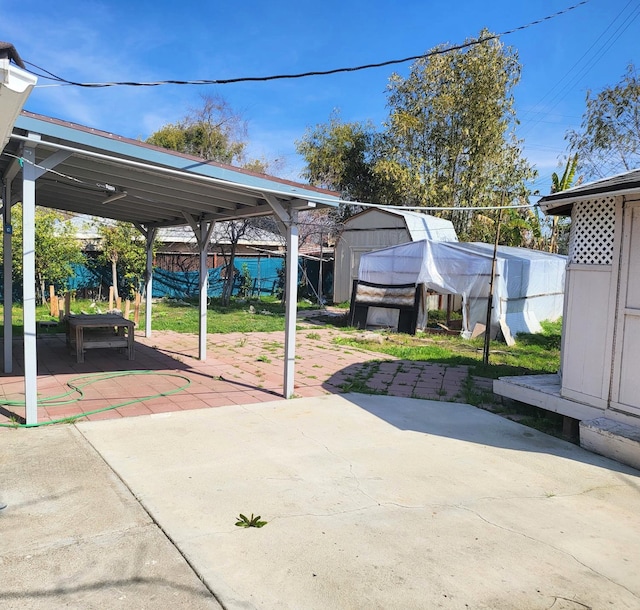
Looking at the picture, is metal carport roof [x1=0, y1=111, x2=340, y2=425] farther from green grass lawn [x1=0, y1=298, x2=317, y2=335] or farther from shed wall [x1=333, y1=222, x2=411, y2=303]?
shed wall [x1=333, y1=222, x2=411, y2=303]

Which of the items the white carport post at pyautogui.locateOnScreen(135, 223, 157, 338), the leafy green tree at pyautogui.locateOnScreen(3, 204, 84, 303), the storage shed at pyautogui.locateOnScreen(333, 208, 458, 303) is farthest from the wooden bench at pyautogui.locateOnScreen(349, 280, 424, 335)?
the leafy green tree at pyautogui.locateOnScreen(3, 204, 84, 303)

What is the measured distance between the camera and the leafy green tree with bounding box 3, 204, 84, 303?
14844 mm

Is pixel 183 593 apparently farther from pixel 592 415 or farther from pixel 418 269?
pixel 418 269

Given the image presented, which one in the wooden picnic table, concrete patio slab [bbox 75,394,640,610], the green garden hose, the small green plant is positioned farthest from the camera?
the wooden picnic table

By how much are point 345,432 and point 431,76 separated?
20113mm

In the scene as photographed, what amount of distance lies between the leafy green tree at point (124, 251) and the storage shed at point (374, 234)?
708cm

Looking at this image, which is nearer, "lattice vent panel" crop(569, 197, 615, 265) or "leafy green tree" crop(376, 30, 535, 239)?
"lattice vent panel" crop(569, 197, 615, 265)

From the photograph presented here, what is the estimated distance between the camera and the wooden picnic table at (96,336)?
8.25 m

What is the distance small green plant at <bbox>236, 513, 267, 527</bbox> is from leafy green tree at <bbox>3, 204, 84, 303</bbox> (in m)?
13.8

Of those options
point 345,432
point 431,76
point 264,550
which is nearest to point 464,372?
point 345,432

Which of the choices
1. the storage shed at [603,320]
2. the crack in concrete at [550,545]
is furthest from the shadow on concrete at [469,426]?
the crack in concrete at [550,545]

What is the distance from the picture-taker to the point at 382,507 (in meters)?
3.64

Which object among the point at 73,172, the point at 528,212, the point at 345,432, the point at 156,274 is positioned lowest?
the point at 345,432

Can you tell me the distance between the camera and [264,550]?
3.00 m
